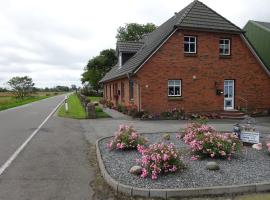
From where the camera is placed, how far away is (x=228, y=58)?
76.5ft

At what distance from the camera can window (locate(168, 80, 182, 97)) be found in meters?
22.2

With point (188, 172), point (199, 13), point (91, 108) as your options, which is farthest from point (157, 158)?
point (199, 13)

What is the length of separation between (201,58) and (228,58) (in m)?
2.07

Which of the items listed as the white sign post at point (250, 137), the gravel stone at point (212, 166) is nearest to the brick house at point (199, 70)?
the white sign post at point (250, 137)

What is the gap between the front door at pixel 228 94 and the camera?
2347cm

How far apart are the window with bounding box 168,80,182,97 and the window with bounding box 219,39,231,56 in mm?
3896

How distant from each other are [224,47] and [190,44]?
2.65 metres

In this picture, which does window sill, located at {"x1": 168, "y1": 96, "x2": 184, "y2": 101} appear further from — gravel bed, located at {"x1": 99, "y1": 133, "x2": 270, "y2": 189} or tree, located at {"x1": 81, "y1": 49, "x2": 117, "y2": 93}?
tree, located at {"x1": 81, "y1": 49, "x2": 117, "y2": 93}

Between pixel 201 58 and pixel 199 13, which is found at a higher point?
pixel 199 13

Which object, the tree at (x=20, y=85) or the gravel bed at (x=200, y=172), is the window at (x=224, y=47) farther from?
the tree at (x=20, y=85)

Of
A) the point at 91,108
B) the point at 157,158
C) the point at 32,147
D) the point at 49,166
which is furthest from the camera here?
the point at 91,108

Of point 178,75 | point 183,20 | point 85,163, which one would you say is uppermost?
point 183,20

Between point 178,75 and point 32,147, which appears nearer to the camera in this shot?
point 32,147

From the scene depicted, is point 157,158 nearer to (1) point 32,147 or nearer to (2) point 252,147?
(2) point 252,147
